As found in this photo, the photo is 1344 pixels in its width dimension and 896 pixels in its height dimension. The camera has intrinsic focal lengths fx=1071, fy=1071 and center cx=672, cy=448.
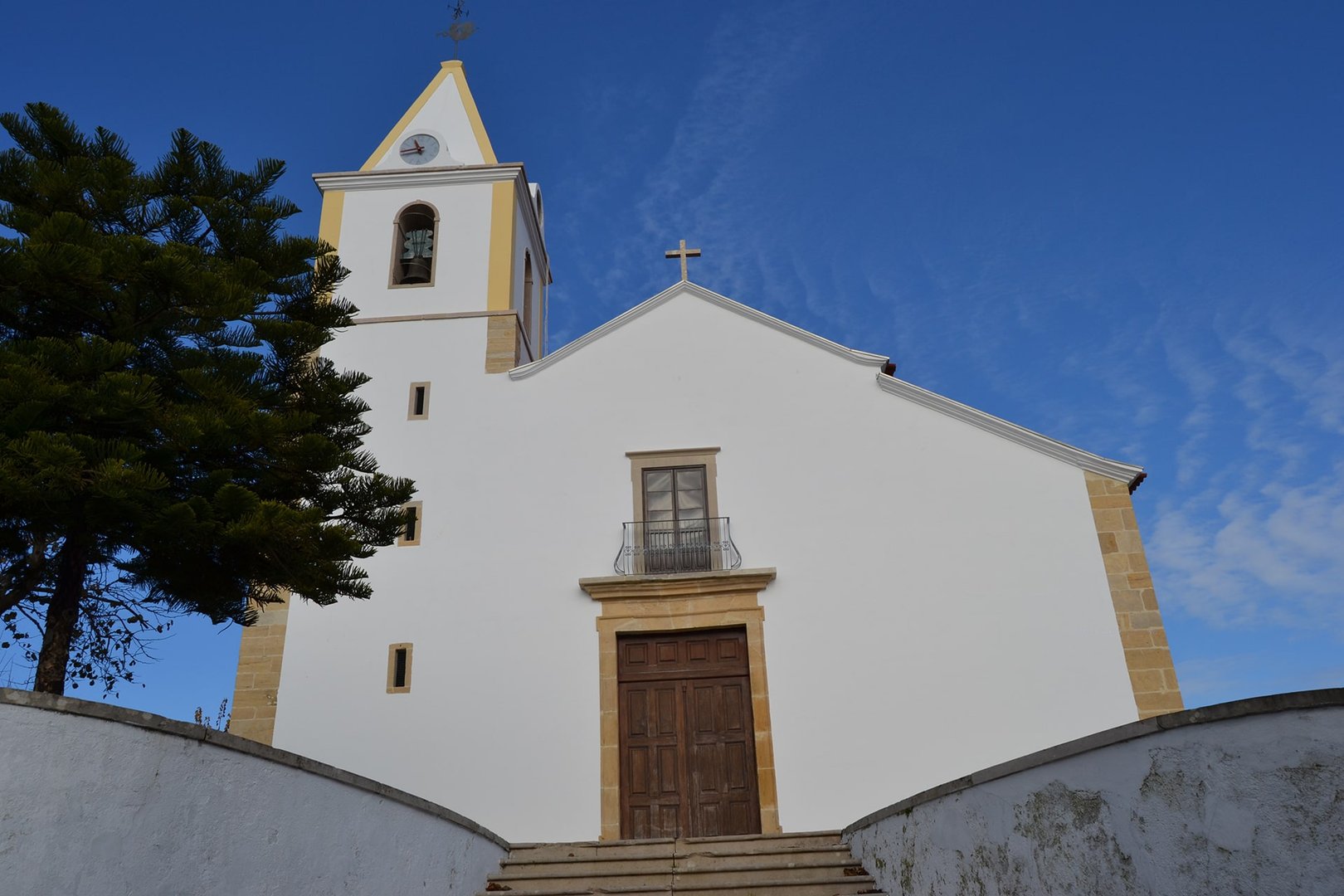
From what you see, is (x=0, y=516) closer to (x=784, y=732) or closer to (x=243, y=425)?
(x=243, y=425)

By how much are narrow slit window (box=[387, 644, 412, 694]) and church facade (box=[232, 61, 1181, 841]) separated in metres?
0.02

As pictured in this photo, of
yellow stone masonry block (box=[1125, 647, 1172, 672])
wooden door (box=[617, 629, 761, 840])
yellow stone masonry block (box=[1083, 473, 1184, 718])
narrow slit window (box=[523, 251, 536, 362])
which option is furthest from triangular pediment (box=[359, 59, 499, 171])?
yellow stone masonry block (box=[1125, 647, 1172, 672])

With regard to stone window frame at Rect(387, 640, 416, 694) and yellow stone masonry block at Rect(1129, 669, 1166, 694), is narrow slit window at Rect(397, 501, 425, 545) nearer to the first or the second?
stone window frame at Rect(387, 640, 416, 694)

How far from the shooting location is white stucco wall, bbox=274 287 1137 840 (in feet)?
30.4

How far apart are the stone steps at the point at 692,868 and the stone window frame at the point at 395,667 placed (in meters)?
2.35

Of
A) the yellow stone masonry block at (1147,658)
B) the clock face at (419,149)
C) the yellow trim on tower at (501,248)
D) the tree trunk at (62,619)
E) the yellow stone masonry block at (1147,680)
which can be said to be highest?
the clock face at (419,149)

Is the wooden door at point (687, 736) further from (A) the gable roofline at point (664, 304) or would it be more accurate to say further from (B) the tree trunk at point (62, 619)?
(B) the tree trunk at point (62, 619)

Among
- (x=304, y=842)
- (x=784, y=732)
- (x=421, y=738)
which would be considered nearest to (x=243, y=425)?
(x=304, y=842)

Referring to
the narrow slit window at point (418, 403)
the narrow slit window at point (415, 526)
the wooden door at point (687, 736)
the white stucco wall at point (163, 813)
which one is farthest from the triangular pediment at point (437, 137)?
the white stucco wall at point (163, 813)

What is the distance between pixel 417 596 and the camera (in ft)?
33.3

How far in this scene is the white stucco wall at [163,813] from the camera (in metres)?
3.54

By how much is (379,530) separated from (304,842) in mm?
2019

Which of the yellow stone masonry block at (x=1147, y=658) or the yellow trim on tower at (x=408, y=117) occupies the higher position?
the yellow trim on tower at (x=408, y=117)

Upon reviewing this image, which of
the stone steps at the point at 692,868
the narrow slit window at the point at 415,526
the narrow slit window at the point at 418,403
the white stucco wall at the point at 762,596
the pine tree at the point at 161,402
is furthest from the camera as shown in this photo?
the narrow slit window at the point at 418,403
